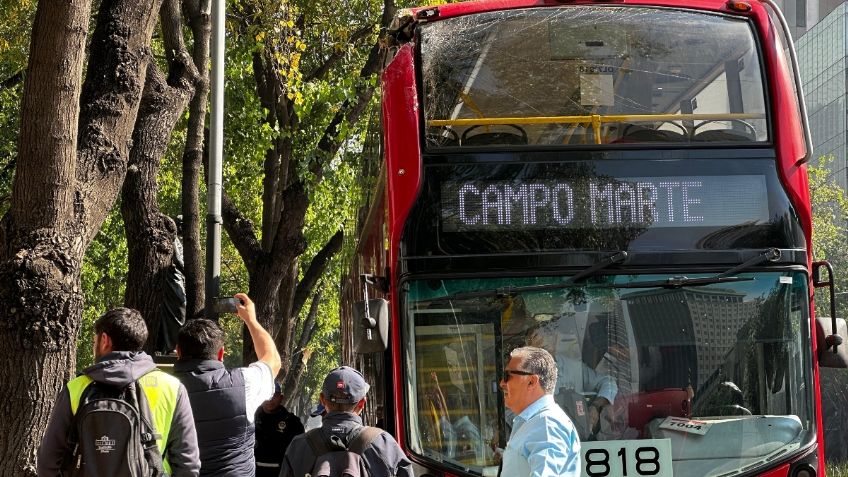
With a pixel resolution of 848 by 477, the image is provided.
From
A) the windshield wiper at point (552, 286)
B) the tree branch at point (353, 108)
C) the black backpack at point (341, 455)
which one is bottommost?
the black backpack at point (341, 455)

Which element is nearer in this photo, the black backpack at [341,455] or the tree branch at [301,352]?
the black backpack at [341,455]

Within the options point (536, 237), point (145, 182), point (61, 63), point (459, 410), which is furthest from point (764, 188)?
point (145, 182)

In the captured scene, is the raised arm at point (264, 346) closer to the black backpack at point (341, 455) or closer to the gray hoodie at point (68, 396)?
the black backpack at point (341, 455)

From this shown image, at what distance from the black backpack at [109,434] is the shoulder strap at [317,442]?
34.2 inches

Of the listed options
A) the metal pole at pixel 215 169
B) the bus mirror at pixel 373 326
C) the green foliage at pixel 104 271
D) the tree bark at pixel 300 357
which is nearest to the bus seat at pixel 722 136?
the bus mirror at pixel 373 326

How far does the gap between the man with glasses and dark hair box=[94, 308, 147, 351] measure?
1393 millimetres

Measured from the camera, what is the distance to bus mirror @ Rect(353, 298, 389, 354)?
266 inches

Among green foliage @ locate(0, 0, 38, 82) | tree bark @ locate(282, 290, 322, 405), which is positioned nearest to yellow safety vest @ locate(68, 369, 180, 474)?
green foliage @ locate(0, 0, 38, 82)

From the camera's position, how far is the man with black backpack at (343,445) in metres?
5.38

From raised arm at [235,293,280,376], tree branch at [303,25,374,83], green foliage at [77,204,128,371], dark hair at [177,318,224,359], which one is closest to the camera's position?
dark hair at [177,318,224,359]

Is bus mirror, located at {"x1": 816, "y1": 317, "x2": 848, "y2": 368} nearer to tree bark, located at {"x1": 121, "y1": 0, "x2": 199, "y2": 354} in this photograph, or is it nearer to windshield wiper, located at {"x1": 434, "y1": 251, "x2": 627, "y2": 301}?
windshield wiper, located at {"x1": 434, "y1": 251, "x2": 627, "y2": 301}

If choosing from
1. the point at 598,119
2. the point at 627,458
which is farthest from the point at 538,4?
the point at 627,458

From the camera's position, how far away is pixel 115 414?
4.71 m

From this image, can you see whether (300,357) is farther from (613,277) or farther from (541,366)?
(541,366)
